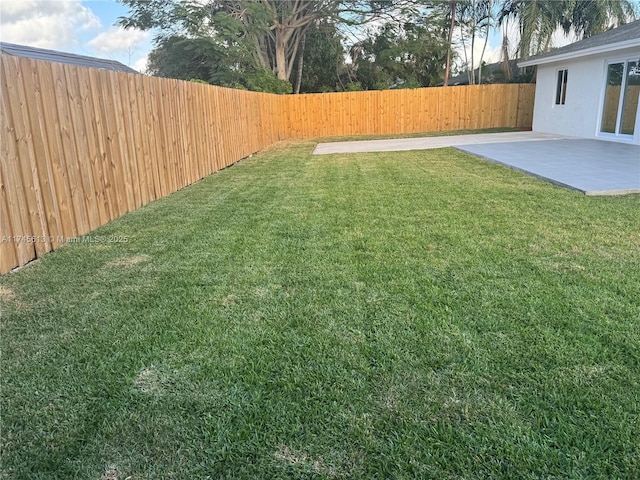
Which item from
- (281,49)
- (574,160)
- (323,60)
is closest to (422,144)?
→ (574,160)

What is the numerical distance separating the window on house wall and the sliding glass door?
7.37 ft

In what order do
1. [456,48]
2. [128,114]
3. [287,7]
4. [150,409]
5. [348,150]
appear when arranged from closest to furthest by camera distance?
[150,409] < [128,114] < [348,150] < [287,7] < [456,48]

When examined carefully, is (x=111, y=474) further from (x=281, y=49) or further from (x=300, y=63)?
(x=300, y=63)

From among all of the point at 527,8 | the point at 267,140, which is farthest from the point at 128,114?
the point at 527,8

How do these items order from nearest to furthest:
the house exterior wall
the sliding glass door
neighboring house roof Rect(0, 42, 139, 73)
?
1. neighboring house roof Rect(0, 42, 139, 73)
2. the sliding glass door
3. the house exterior wall

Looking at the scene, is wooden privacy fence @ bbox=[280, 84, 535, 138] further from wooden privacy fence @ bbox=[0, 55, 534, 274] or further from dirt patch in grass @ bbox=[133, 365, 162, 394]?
dirt patch in grass @ bbox=[133, 365, 162, 394]

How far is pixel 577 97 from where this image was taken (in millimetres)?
13359

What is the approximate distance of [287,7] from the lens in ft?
69.0

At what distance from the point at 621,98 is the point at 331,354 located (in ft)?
40.8

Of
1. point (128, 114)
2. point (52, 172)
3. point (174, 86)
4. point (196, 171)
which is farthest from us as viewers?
point (196, 171)

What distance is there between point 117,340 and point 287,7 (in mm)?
21590

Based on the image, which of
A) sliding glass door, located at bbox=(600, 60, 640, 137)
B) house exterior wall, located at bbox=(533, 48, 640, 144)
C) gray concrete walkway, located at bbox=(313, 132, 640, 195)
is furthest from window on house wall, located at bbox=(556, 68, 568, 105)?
gray concrete walkway, located at bbox=(313, 132, 640, 195)

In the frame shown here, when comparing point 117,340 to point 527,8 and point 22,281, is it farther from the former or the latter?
point 527,8

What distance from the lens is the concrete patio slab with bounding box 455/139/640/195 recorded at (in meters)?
6.21
